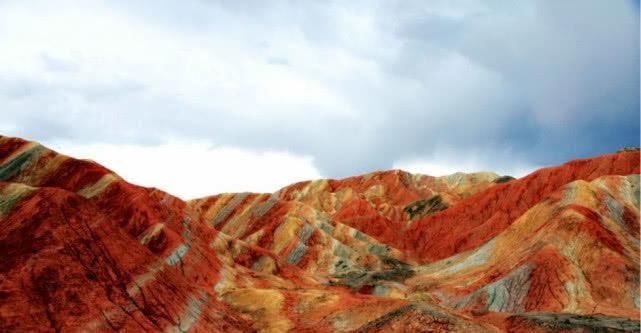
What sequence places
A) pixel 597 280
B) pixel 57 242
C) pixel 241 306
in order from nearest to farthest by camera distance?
pixel 57 242 < pixel 241 306 < pixel 597 280

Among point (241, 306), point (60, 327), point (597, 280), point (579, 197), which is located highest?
point (579, 197)

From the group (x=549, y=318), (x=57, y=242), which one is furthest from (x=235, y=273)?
(x=549, y=318)

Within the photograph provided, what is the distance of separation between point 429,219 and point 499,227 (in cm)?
2306

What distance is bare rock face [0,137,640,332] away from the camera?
36.6 meters

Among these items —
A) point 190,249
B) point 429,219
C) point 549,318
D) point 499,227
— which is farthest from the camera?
point 429,219

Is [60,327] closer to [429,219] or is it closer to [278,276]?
[278,276]

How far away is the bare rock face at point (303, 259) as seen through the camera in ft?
120

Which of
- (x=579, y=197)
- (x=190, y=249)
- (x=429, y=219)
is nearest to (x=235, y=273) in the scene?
(x=190, y=249)

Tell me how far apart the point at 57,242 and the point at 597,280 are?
52.5 m

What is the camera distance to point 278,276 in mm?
71438

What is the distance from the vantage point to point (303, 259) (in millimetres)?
88312

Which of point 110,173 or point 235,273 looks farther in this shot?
point 110,173

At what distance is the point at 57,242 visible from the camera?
124 feet

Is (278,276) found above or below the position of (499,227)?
below
